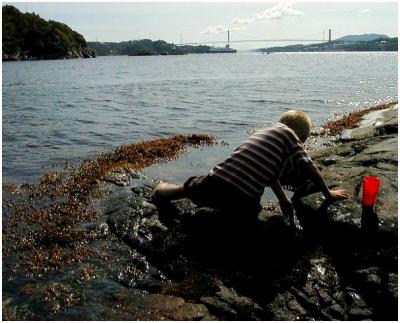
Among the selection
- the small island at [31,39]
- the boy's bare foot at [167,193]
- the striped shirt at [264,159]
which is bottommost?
the boy's bare foot at [167,193]

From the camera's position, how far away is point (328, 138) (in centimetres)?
1773

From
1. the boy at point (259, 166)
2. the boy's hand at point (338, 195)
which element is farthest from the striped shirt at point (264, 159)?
the boy's hand at point (338, 195)

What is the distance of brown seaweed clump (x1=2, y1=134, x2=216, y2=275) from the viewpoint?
7037 millimetres

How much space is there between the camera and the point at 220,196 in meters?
6.93

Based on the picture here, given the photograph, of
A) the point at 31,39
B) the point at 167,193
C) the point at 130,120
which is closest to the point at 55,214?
the point at 167,193

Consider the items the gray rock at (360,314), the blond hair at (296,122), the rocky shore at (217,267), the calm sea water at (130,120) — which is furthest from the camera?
the calm sea water at (130,120)

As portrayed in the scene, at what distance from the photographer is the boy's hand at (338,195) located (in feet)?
23.7

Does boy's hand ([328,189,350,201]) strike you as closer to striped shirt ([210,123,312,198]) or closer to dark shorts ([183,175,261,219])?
striped shirt ([210,123,312,198])

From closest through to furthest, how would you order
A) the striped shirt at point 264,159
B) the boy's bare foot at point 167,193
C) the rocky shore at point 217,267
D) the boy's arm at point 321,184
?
the rocky shore at point 217,267
the striped shirt at point 264,159
the boy's arm at point 321,184
the boy's bare foot at point 167,193

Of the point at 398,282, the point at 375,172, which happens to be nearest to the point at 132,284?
the point at 398,282

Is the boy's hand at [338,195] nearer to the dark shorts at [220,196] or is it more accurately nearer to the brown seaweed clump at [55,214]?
the dark shorts at [220,196]

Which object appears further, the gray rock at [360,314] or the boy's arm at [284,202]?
the boy's arm at [284,202]

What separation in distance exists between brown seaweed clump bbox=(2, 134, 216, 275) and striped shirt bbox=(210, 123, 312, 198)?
2.97 metres

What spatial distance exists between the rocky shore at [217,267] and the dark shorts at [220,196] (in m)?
0.28
